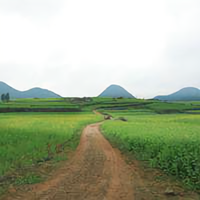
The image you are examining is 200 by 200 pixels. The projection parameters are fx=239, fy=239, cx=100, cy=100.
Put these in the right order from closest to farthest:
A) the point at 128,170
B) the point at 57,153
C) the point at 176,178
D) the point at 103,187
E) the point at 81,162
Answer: the point at 103,187
the point at 176,178
the point at 128,170
the point at 81,162
the point at 57,153

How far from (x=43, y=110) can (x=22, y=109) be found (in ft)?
28.7

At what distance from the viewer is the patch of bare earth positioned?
933cm

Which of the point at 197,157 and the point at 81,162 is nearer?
the point at 197,157

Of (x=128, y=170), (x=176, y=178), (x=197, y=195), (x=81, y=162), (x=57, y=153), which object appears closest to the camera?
(x=197, y=195)

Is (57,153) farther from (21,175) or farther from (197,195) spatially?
(197,195)

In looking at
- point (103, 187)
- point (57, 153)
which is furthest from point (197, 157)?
point (57, 153)

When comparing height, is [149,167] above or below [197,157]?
below

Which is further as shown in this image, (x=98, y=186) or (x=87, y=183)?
(x=87, y=183)

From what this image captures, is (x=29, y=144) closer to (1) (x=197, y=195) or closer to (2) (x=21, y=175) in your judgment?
(2) (x=21, y=175)

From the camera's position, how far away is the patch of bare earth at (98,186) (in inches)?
367

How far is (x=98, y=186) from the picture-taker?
1038cm

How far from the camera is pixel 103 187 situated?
10.2 metres

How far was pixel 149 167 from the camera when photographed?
46.8 ft

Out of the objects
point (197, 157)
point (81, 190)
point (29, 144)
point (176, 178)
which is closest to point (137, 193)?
point (81, 190)
